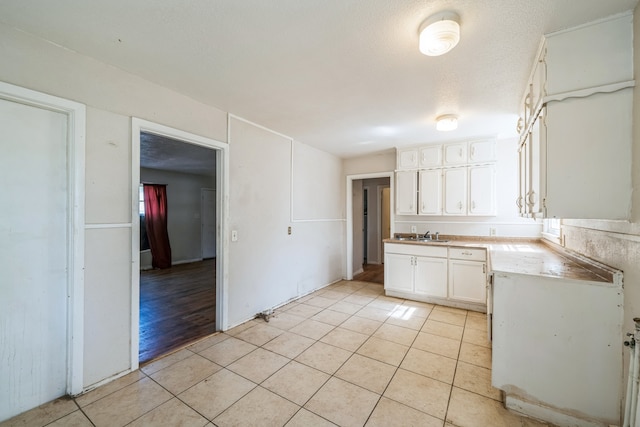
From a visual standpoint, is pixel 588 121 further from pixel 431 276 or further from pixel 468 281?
pixel 431 276

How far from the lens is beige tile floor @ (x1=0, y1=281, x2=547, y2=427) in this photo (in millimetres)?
1646

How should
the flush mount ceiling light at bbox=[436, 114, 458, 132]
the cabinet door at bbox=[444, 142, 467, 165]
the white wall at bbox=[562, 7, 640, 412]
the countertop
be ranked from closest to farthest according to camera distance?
the white wall at bbox=[562, 7, 640, 412] < the countertop < the flush mount ceiling light at bbox=[436, 114, 458, 132] < the cabinet door at bbox=[444, 142, 467, 165]

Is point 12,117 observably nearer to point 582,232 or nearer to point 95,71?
point 95,71

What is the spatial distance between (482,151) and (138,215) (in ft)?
13.8

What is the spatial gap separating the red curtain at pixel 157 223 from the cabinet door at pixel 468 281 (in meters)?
6.03

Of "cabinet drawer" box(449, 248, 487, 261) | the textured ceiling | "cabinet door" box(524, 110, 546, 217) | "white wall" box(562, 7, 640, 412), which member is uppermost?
the textured ceiling

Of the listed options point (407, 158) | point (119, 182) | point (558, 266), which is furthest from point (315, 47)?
point (407, 158)

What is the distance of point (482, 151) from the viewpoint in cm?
A: 370

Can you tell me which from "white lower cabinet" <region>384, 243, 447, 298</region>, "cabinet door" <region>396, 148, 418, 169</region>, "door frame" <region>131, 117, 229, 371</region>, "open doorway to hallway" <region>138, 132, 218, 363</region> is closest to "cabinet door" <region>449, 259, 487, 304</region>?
"white lower cabinet" <region>384, 243, 447, 298</region>

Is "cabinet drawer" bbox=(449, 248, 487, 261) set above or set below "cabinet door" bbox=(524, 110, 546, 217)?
below

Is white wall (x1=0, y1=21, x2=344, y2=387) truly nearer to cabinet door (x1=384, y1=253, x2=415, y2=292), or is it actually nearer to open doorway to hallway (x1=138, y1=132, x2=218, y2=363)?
open doorway to hallway (x1=138, y1=132, x2=218, y2=363)

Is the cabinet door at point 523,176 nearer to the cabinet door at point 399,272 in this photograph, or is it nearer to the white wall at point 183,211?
the cabinet door at point 399,272

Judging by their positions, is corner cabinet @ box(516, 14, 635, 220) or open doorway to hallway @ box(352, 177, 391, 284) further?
open doorway to hallway @ box(352, 177, 391, 284)

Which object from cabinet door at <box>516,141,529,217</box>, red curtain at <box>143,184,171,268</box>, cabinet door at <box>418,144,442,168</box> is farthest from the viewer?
red curtain at <box>143,184,171,268</box>
